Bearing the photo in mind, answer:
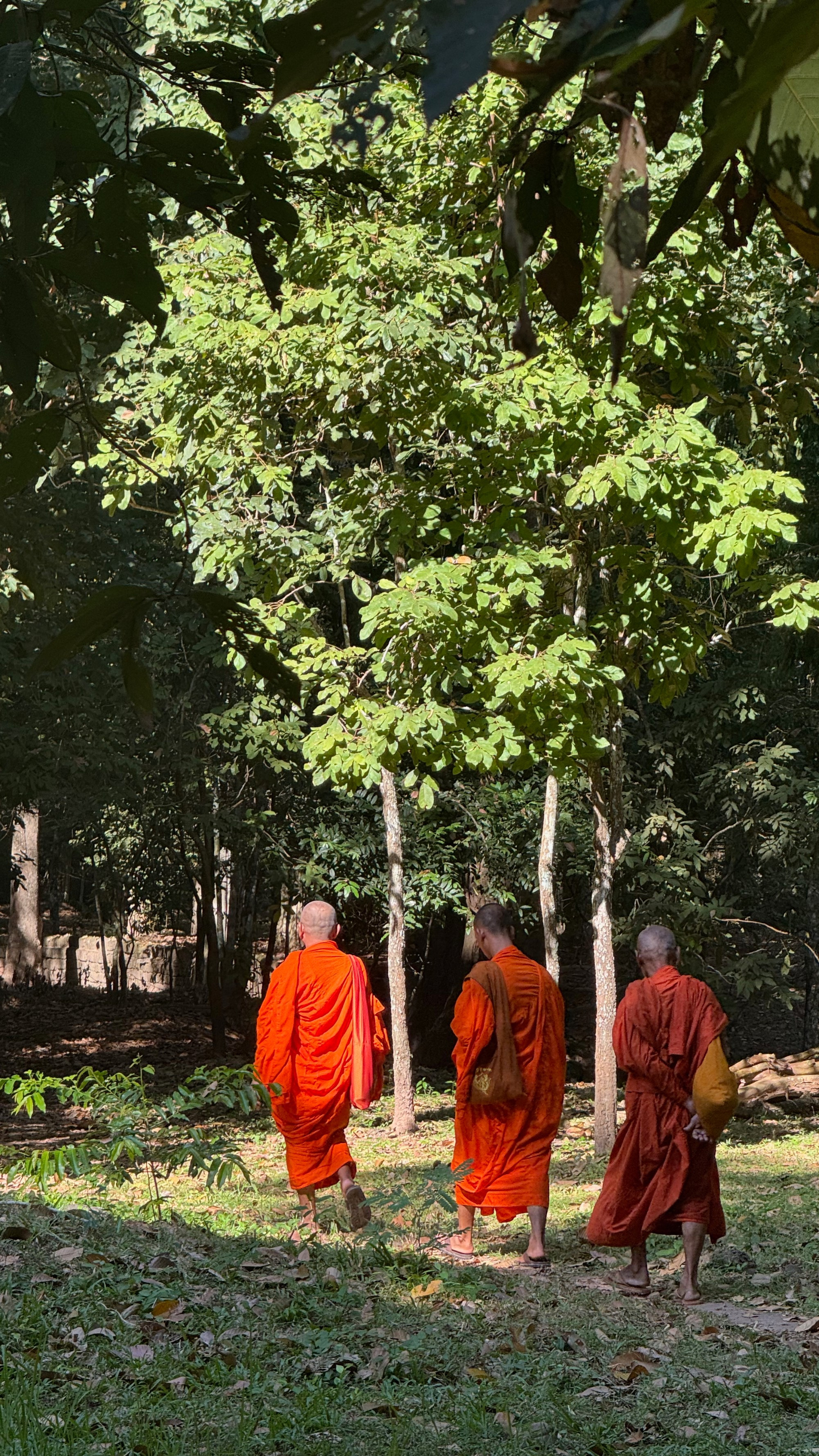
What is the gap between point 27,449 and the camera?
Answer: 1820mm

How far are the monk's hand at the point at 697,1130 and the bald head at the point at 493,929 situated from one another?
1.49m

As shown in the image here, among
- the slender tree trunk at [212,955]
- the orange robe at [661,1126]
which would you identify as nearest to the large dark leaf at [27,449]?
the orange robe at [661,1126]

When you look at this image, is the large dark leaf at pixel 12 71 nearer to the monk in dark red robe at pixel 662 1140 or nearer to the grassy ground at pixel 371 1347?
the grassy ground at pixel 371 1347

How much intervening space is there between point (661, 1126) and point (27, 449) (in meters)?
5.44

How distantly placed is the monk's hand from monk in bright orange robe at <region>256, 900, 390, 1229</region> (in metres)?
1.97

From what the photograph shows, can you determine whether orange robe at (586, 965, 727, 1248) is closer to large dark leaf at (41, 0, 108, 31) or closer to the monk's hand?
the monk's hand

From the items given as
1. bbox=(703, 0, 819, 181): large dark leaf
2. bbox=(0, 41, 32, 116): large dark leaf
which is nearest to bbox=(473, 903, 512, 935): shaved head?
bbox=(0, 41, 32, 116): large dark leaf

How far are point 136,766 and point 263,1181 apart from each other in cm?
591

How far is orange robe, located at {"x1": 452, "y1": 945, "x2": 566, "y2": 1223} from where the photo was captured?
7.17 m

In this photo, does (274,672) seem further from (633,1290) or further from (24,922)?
(24,922)

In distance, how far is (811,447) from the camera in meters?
13.8

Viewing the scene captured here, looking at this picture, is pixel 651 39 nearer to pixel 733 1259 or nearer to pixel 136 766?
pixel 733 1259

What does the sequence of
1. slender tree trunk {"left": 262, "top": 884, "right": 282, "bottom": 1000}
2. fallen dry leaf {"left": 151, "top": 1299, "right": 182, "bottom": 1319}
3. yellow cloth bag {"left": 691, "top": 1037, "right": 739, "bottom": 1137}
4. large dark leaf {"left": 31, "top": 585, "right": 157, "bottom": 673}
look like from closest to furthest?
large dark leaf {"left": 31, "top": 585, "right": 157, "bottom": 673} < fallen dry leaf {"left": 151, "top": 1299, "right": 182, "bottom": 1319} < yellow cloth bag {"left": 691, "top": 1037, "right": 739, "bottom": 1137} < slender tree trunk {"left": 262, "top": 884, "right": 282, "bottom": 1000}

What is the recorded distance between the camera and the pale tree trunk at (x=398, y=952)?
12141 mm
